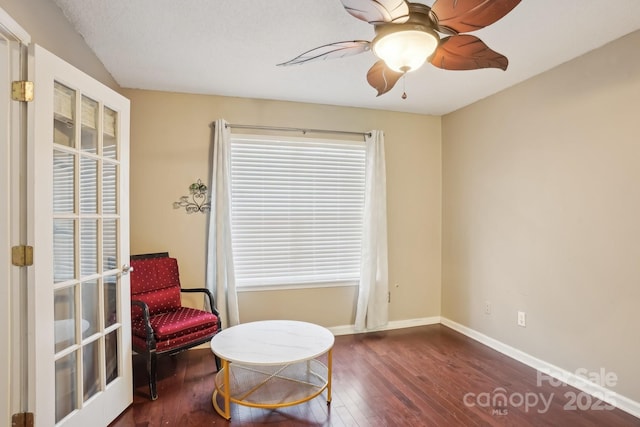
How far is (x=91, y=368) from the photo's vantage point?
2.02m

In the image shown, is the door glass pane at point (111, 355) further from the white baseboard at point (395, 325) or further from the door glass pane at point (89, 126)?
the white baseboard at point (395, 325)

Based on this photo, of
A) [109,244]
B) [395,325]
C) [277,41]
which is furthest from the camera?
[395,325]

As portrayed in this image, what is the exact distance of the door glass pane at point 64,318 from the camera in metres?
1.80

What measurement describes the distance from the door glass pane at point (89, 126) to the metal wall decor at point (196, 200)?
1.28 meters

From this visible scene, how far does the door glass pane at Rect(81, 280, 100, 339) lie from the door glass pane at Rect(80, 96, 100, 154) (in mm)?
800

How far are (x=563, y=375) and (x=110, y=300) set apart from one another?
3370 mm

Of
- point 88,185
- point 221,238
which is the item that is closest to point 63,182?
point 88,185

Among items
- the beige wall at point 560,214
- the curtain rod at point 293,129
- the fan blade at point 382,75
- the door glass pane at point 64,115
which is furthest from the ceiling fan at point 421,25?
the curtain rod at point 293,129

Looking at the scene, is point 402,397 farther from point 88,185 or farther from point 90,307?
point 88,185

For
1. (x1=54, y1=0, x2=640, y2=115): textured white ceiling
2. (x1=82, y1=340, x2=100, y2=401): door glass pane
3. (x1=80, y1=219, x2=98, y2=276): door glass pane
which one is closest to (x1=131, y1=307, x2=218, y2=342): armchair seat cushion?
(x1=82, y1=340, x2=100, y2=401): door glass pane

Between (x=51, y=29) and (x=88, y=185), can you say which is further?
(x=88, y=185)

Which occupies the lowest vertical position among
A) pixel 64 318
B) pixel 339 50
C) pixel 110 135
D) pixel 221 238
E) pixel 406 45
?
pixel 64 318

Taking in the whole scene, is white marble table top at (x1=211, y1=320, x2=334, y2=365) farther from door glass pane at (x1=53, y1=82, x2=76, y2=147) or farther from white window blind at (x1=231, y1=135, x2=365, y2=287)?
door glass pane at (x1=53, y1=82, x2=76, y2=147)

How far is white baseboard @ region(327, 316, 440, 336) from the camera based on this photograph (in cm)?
374
